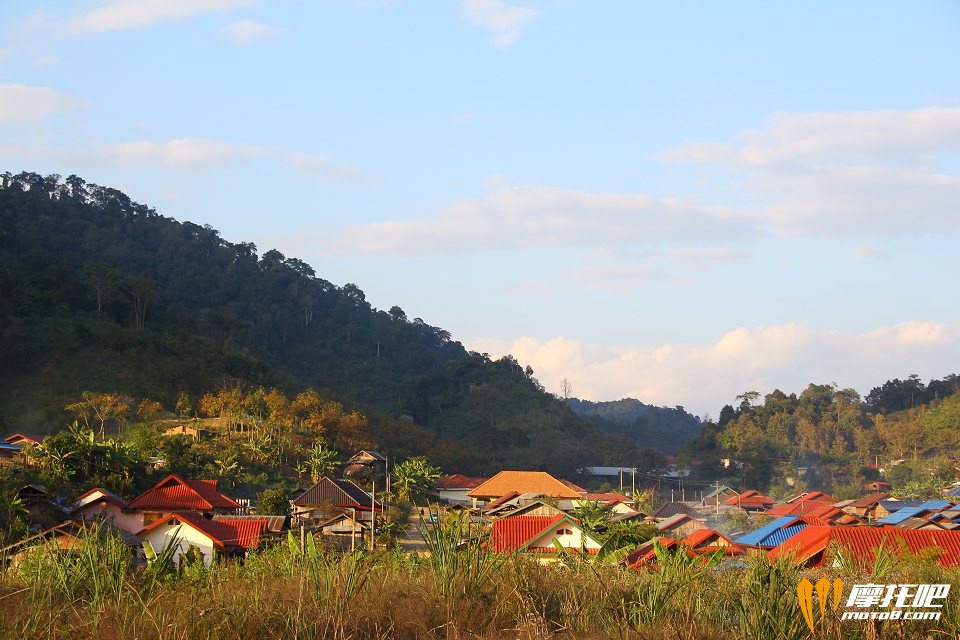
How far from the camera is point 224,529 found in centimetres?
2292

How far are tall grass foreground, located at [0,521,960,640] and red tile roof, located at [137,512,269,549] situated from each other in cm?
1309

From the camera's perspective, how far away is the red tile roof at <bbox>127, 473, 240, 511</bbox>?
90.2 ft

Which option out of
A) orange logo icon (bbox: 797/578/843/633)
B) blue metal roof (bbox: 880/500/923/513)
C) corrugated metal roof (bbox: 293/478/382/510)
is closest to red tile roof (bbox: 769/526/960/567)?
orange logo icon (bbox: 797/578/843/633)

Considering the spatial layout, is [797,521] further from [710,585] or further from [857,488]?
[857,488]

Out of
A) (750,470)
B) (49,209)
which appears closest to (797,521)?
(750,470)

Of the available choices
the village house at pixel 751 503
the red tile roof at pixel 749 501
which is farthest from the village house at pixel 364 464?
the red tile roof at pixel 749 501

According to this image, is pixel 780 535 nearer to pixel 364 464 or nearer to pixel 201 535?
pixel 201 535

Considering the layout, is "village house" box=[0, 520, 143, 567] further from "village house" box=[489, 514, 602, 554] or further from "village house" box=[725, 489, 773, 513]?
"village house" box=[725, 489, 773, 513]

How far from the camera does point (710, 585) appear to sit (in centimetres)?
849

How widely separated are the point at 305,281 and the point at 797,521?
69332 millimetres

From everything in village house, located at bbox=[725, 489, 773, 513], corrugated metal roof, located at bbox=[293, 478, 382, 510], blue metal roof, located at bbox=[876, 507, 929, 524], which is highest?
corrugated metal roof, located at bbox=[293, 478, 382, 510]

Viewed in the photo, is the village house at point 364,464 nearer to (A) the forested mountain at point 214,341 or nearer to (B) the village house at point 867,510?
(A) the forested mountain at point 214,341

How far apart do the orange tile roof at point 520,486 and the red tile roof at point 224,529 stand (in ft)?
82.7
